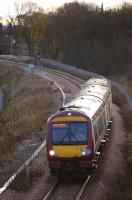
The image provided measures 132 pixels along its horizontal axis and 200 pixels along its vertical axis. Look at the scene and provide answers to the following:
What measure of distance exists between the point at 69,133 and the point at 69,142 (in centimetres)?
34

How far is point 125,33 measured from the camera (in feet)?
234

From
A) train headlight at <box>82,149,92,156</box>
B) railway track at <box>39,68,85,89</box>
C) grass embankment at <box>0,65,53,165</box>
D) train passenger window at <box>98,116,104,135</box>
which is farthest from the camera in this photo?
railway track at <box>39,68,85,89</box>

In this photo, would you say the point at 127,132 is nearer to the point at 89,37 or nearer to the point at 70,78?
the point at 70,78

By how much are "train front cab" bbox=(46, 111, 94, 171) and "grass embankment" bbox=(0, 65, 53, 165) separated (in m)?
4.09

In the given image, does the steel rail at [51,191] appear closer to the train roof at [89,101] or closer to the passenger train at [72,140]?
the passenger train at [72,140]

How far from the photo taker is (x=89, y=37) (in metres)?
75.0

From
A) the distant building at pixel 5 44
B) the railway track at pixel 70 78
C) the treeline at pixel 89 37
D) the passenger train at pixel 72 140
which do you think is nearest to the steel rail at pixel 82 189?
the passenger train at pixel 72 140

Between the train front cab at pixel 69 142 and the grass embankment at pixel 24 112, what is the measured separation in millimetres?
4095

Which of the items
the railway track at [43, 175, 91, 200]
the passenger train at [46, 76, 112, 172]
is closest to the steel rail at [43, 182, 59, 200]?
the railway track at [43, 175, 91, 200]

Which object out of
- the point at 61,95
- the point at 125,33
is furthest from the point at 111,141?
the point at 125,33

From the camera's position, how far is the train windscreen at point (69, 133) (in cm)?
1870

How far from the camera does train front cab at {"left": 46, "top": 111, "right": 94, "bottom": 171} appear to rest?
1850cm

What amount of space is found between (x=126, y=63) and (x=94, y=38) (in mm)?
11242

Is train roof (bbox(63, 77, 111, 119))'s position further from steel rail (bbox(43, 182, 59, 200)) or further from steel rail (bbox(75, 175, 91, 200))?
steel rail (bbox(43, 182, 59, 200))
